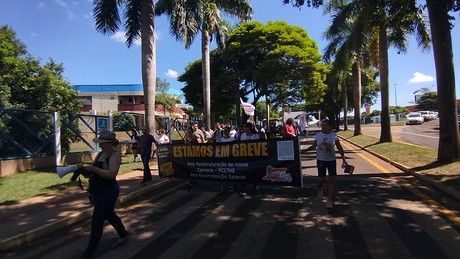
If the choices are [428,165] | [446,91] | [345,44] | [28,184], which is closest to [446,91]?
[446,91]

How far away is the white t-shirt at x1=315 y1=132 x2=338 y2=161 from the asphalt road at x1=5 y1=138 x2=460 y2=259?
0.92 metres

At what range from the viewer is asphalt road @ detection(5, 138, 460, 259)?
5.14 m

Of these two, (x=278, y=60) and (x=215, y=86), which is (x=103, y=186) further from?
(x=215, y=86)

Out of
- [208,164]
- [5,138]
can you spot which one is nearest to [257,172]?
[208,164]

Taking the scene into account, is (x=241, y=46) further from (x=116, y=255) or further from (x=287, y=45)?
(x=116, y=255)

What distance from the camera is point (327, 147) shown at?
7.55 metres

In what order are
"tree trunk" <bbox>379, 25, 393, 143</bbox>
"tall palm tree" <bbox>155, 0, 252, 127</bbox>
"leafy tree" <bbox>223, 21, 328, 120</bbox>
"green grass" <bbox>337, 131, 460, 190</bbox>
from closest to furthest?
"green grass" <bbox>337, 131, 460, 190</bbox>, "tall palm tree" <bbox>155, 0, 252, 127</bbox>, "tree trunk" <bbox>379, 25, 393, 143</bbox>, "leafy tree" <bbox>223, 21, 328, 120</bbox>

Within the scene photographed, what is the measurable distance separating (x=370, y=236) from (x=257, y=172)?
3409 mm

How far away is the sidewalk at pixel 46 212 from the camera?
6281 mm

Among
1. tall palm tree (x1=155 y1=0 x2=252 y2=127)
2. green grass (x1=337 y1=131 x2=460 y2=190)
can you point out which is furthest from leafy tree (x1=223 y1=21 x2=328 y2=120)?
green grass (x1=337 y1=131 x2=460 y2=190)

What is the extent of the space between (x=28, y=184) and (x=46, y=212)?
3.79 meters

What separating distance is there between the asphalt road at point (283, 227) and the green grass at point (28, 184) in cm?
296

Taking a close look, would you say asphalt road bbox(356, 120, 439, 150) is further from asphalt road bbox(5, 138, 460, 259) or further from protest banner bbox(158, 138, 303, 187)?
protest banner bbox(158, 138, 303, 187)

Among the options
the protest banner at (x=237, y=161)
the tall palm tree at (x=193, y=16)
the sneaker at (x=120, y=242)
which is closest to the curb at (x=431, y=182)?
the protest banner at (x=237, y=161)
